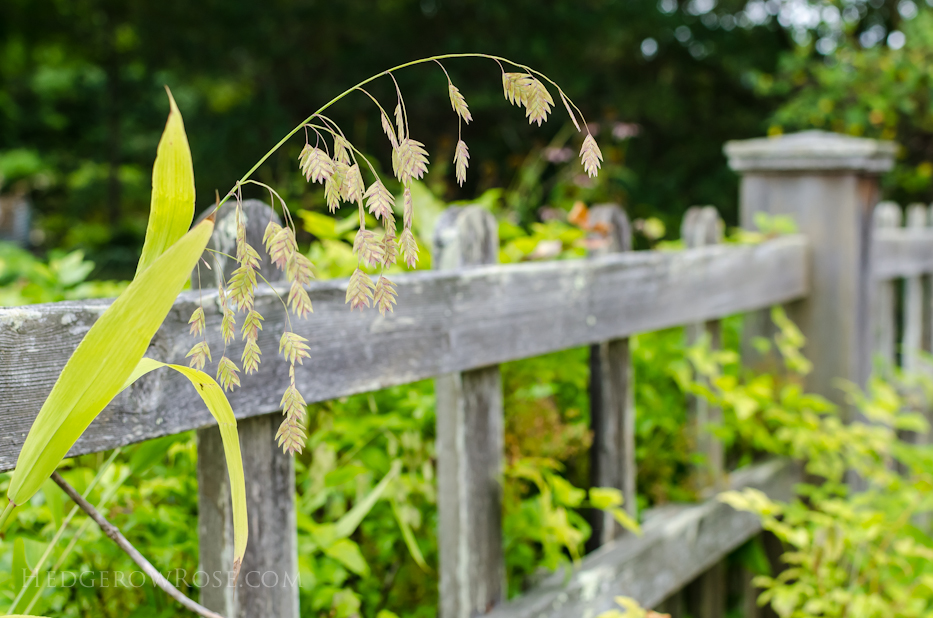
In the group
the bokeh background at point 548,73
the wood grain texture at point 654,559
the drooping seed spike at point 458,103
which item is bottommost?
the wood grain texture at point 654,559

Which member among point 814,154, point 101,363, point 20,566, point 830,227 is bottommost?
point 20,566

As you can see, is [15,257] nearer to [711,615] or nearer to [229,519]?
[229,519]

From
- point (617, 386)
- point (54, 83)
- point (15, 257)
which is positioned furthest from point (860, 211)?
point (54, 83)

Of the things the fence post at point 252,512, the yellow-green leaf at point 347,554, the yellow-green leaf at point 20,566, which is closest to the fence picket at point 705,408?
the yellow-green leaf at point 347,554

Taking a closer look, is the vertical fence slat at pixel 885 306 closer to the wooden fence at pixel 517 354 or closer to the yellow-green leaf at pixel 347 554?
the wooden fence at pixel 517 354

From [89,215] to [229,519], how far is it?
12.3m

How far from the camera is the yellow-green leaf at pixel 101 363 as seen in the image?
511mm

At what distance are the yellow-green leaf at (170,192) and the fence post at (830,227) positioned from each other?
2.28 m

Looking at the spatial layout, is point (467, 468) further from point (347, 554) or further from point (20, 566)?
point (20, 566)

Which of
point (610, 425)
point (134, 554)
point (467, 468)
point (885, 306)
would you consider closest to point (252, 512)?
point (134, 554)

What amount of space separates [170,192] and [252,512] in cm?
54

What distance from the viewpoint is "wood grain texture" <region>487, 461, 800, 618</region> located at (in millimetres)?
1417

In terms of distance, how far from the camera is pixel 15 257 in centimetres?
282

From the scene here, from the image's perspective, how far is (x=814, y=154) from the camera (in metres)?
2.43
